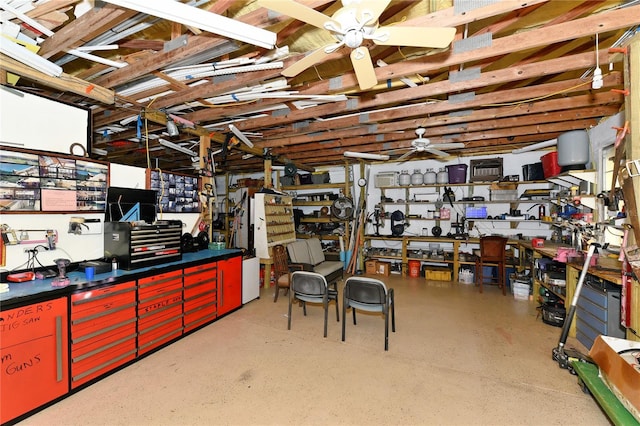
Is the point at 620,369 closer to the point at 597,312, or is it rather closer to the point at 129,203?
the point at 597,312

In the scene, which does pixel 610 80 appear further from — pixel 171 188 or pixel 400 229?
pixel 171 188

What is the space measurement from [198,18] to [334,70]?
5.63 ft

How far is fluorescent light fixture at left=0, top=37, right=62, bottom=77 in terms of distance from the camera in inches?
78.5

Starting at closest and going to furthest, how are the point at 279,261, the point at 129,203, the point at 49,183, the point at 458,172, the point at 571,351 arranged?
the point at 49,183 → the point at 571,351 → the point at 129,203 → the point at 279,261 → the point at 458,172

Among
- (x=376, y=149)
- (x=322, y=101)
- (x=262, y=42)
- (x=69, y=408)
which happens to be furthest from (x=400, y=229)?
(x=69, y=408)

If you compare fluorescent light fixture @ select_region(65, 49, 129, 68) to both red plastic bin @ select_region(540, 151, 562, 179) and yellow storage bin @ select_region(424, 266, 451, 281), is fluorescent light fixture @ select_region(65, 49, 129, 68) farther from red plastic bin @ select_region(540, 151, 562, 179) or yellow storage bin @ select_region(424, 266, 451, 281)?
yellow storage bin @ select_region(424, 266, 451, 281)

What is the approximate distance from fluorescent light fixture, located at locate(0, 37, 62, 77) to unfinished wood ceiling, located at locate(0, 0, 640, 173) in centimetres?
13

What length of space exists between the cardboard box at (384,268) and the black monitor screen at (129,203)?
15.8 ft

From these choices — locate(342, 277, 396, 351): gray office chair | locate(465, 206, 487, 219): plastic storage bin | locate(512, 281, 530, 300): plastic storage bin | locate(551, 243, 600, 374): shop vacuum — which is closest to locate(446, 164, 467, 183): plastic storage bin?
locate(465, 206, 487, 219): plastic storage bin

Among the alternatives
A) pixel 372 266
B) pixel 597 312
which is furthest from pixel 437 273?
pixel 597 312

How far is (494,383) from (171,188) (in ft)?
13.9

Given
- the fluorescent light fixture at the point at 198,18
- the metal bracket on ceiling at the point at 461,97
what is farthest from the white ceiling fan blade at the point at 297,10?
the metal bracket on ceiling at the point at 461,97

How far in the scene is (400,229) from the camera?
21.9ft

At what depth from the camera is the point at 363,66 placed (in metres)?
2.08
